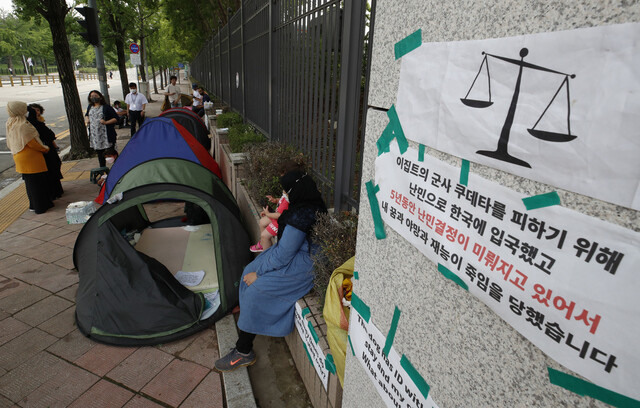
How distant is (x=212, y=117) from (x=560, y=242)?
1041 cm

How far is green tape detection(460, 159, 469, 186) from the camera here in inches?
37.7

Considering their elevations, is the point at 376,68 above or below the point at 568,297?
above

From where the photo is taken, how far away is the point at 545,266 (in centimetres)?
78

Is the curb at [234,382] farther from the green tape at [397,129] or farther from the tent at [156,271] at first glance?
the green tape at [397,129]

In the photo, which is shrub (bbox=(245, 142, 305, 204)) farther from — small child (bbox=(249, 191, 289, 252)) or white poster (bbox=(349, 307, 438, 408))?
white poster (bbox=(349, 307, 438, 408))

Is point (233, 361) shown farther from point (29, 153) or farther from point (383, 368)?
point (29, 153)

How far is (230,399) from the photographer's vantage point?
108 inches

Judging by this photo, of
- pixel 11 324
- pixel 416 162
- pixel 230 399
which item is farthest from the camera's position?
pixel 11 324

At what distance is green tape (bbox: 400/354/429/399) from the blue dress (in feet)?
5.02

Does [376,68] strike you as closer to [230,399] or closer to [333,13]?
[333,13]

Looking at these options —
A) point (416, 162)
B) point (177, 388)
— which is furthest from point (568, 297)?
point (177, 388)

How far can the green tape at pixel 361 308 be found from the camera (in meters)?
1.57

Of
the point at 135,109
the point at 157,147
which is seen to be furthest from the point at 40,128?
the point at 135,109

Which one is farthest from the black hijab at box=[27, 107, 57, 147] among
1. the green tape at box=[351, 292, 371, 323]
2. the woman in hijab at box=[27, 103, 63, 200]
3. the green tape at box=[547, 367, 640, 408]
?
the green tape at box=[547, 367, 640, 408]
